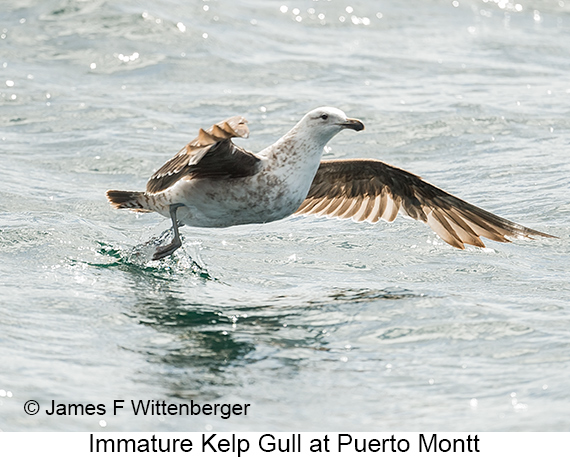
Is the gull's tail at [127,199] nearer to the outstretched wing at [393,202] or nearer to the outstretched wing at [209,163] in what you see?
the outstretched wing at [209,163]

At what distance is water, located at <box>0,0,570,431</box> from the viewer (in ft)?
18.1

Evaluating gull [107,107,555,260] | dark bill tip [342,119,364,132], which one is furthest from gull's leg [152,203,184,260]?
dark bill tip [342,119,364,132]

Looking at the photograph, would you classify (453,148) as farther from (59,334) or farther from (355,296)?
(59,334)

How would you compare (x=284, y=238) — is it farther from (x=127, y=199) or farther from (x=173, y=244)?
(x=127, y=199)

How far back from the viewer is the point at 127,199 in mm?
7918

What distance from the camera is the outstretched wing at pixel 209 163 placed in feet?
21.0

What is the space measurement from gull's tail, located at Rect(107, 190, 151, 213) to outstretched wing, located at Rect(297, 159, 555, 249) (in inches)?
65.1

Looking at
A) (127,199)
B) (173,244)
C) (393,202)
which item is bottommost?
(173,244)

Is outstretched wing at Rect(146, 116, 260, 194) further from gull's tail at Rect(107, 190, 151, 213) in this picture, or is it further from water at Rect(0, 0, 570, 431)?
water at Rect(0, 0, 570, 431)

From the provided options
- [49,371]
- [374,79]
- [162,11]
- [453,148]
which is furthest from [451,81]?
[49,371]

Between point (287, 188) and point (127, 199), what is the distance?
5.15 feet

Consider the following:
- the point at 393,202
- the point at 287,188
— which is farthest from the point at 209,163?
the point at 393,202

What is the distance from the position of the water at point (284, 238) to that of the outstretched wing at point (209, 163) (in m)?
0.92
